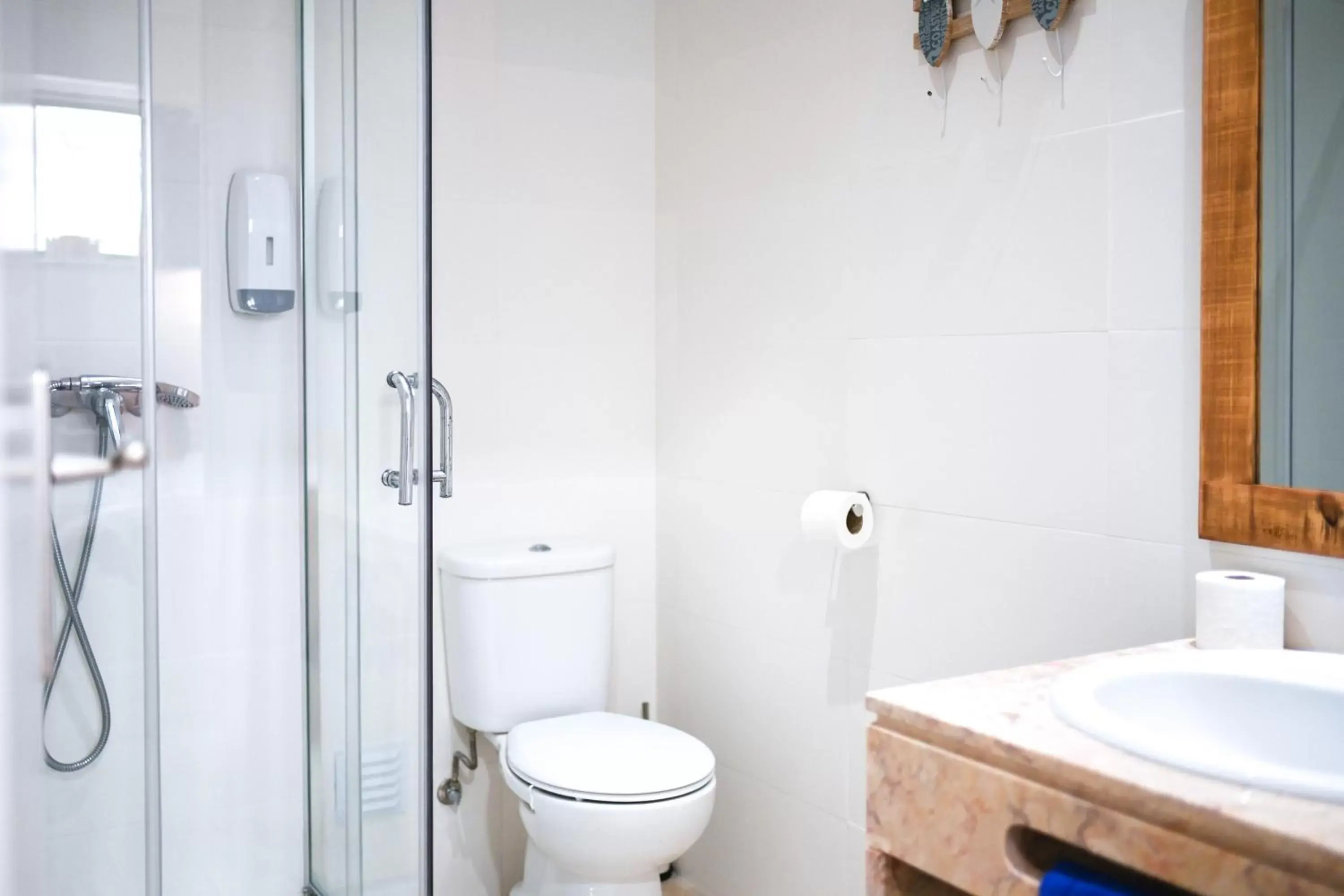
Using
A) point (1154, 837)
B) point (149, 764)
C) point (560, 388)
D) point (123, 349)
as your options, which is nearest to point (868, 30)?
point (560, 388)

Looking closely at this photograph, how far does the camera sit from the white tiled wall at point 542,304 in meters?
2.45

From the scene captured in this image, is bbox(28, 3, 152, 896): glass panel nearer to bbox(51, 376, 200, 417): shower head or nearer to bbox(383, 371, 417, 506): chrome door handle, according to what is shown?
bbox(51, 376, 200, 417): shower head

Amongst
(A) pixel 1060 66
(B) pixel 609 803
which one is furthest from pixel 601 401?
(A) pixel 1060 66

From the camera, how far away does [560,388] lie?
259cm

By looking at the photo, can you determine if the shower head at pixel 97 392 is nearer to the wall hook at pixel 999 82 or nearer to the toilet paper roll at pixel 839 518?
the toilet paper roll at pixel 839 518

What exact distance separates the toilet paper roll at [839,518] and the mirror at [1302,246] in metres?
0.73

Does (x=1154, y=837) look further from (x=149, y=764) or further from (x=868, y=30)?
(x=868, y=30)

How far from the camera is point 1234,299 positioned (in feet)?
4.75

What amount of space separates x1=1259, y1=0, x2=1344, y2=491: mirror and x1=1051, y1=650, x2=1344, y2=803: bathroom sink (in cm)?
27

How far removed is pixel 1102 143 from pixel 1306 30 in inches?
12.2

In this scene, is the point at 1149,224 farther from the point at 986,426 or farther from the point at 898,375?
the point at 898,375

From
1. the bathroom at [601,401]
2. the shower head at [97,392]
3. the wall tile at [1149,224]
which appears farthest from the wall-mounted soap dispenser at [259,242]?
the wall tile at [1149,224]

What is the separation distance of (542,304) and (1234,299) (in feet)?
5.01

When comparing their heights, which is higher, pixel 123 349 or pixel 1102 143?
pixel 1102 143
